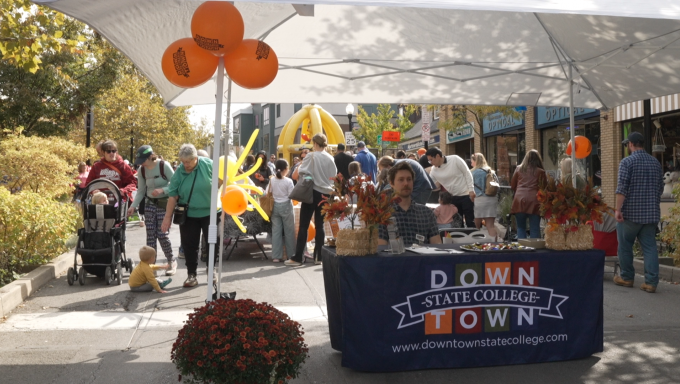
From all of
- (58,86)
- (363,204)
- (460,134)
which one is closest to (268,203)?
(363,204)

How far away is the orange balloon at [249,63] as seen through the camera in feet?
19.1

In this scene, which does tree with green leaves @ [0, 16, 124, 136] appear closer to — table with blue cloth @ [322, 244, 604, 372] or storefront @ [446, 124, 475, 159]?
table with blue cloth @ [322, 244, 604, 372]

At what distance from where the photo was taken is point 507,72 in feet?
31.7

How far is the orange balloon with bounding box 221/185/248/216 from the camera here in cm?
675

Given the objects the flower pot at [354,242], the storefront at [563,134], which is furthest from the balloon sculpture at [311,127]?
the flower pot at [354,242]

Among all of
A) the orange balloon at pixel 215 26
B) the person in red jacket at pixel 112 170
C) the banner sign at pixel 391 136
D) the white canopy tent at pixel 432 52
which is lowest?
the person in red jacket at pixel 112 170

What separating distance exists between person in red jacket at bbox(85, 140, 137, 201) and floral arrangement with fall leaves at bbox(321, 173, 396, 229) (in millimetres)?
5688

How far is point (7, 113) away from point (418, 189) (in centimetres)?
1589

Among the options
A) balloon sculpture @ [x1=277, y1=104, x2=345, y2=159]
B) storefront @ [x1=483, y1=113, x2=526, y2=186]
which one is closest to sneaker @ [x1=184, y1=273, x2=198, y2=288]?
balloon sculpture @ [x1=277, y1=104, x2=345, y2=159]

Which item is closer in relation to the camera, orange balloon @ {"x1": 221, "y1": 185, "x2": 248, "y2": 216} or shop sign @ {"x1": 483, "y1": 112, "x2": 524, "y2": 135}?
orange balloon @ {"x1": 221, "y1": 185, "x2": 248, "y2": 216}

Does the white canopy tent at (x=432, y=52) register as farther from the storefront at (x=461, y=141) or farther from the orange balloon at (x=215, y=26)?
the storefront at (x=461, y=141)

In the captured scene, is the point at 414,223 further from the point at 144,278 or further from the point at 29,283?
the point at 29,283

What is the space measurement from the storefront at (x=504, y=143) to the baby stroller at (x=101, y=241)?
65.3 feet

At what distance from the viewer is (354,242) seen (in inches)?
204
